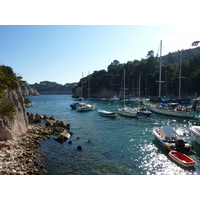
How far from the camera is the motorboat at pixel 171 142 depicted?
47.0 ft

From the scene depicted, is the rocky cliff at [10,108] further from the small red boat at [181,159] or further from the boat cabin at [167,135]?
the boat cabin at [167,135]

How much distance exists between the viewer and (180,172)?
1177 centimetres

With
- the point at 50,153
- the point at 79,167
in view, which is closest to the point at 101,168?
the point at 79,167

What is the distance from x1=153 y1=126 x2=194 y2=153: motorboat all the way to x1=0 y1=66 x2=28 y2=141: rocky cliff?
14907 millimetres

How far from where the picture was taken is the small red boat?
1215 cm

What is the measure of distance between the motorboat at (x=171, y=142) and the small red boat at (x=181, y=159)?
73 cm

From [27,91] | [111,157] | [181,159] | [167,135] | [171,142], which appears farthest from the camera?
[27,91]

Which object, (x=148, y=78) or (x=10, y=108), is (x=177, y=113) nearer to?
(x=10, y=108)

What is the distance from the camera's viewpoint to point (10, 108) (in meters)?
15.3

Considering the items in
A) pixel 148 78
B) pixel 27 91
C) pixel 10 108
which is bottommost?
pixel 27 91

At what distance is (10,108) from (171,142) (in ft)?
51.6

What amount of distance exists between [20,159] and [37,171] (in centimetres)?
222

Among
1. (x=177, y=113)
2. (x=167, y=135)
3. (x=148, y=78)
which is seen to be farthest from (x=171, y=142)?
(x=148, y=78)

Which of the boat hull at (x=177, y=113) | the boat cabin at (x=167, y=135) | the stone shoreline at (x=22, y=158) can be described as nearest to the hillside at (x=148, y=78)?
the boat hull at (x=177, y=113)
